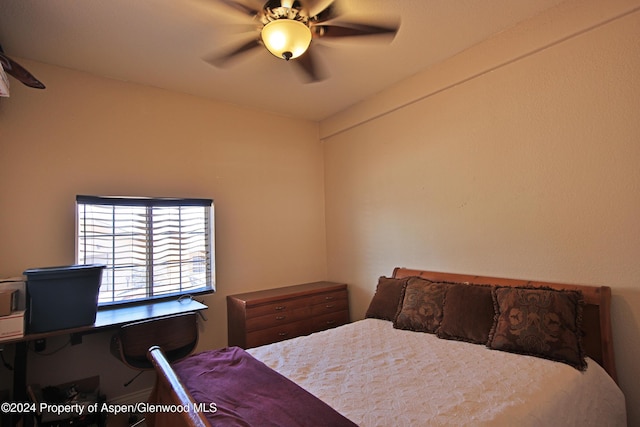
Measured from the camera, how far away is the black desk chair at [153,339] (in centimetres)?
229

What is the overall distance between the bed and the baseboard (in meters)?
1.29

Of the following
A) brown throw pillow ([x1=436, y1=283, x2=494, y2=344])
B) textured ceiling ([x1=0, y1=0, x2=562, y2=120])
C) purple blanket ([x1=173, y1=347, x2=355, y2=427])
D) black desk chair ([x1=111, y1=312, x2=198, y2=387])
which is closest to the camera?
purple blanket ([x1=173, y1=347, x2=355, y2=427])

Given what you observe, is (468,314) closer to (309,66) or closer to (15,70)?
(309,66)

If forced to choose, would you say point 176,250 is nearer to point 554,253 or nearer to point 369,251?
point 369,251

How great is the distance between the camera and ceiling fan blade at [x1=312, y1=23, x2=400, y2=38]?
1.92 metres

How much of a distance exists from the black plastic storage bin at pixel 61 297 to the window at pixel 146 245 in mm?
510

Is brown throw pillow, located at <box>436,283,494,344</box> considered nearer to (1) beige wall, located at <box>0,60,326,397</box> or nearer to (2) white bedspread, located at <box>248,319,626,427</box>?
(2) white bedspread, located at <box>248,319,626,427</box>

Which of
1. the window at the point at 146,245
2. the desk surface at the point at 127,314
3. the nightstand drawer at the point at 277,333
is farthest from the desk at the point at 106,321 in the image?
the nightstand drawer at the point at 277,333

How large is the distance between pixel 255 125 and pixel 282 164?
0.54 meters

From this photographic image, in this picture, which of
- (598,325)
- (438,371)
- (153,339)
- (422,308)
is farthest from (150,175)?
(598,325)

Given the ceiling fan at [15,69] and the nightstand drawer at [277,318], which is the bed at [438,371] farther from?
the ceiling fan at [15,69]

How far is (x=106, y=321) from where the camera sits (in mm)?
2328

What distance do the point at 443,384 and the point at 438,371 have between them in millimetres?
159

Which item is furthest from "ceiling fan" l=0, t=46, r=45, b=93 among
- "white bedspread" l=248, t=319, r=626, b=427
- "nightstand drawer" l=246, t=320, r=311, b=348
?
"nightstand drawer" l=246, t=320, r=311, b=348
